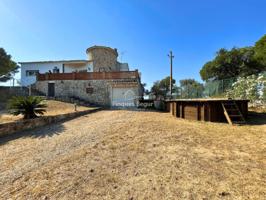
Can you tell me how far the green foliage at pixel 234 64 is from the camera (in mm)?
24016

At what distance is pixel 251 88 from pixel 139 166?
448 inches

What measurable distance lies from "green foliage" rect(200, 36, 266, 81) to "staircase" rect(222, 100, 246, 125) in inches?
719

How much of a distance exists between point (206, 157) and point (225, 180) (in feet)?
3.27

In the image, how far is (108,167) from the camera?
12.1 ft

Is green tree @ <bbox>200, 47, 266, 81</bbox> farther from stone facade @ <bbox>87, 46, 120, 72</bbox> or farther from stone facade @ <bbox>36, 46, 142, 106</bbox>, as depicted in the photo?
stone facade @ <bbox>87, 46, 120, 72</bbox>

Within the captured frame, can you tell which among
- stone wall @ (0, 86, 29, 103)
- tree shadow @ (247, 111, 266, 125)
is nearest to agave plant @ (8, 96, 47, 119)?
stone wall @ (0, 86, 29, 103)

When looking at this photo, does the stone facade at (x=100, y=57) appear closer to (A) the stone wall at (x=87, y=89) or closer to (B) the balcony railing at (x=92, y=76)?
(B) the balcony railing at (x=92, y=76)

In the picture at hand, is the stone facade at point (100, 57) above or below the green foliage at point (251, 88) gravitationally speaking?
above

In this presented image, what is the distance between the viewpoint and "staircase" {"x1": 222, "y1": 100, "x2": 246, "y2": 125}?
7567 mm

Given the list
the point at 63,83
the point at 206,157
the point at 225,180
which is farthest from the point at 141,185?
the point at 63,83

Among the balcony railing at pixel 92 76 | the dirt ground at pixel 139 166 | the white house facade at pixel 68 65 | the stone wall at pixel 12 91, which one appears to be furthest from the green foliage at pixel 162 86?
the dirt ground at pixel 139 166

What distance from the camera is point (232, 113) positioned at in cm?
825

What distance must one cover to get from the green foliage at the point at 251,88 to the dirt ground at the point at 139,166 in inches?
243

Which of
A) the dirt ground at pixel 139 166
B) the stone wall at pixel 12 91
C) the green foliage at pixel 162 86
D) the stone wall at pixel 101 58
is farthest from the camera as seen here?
the green foliage at pixel 162 86
